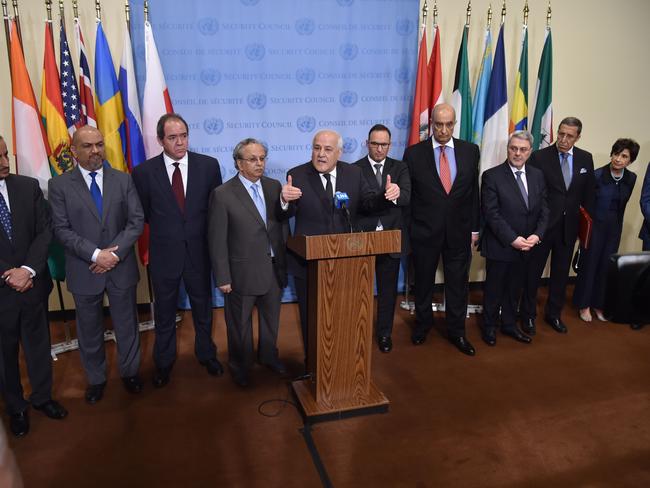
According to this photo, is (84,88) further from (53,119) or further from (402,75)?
(402,75)

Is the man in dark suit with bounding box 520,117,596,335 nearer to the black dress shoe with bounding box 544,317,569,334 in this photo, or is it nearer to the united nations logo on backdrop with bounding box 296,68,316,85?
the black dress shoe with bounding box 544,317,569,334

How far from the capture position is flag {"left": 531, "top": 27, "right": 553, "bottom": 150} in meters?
4.56

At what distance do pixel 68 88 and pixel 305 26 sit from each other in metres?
2.11

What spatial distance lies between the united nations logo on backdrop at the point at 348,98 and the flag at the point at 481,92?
114cm

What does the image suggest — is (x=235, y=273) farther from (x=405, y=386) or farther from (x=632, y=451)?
(x=632, y=451)

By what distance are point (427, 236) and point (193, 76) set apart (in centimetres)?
254

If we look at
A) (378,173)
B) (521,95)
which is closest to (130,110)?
(378,173)

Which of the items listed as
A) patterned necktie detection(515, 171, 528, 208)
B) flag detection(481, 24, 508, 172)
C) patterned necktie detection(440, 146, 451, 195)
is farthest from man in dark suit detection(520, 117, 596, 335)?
patterned necktie detection(440, 146, 451, 195)

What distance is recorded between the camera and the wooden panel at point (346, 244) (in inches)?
94.8

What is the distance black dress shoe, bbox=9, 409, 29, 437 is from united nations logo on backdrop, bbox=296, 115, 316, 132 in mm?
3181

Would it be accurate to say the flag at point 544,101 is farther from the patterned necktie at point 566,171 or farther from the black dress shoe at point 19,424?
the black dress shoe at point 19,424

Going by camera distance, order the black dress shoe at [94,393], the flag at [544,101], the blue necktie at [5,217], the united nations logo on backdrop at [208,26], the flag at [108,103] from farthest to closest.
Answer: the flag at [544,101] < the united nations logo on backdrop at [208,26] < the flag at [108,103] < the black dress shoe at [94,393] < the blue necktie at [5,217]

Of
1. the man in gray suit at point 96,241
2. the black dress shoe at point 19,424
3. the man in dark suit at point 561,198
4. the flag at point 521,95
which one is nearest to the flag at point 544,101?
the flag at point 521,95

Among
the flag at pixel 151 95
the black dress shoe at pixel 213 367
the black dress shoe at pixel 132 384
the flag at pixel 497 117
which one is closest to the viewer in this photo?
the black dress shoe at pixel 132 384
